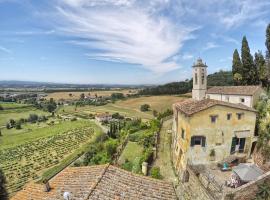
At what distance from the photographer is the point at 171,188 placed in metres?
12.3

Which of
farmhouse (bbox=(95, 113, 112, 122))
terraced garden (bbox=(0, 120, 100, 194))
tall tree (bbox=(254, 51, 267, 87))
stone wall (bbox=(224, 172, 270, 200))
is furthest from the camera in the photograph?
farmhouse (bbox=(95, 113, 112, 122))

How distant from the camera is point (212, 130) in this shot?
70.7ft

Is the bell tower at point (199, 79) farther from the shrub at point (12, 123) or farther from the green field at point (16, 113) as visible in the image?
the green field at point (16, 113)

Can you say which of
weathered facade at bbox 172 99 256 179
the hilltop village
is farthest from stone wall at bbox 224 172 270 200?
weathered facade at bbox 172 99 256 179

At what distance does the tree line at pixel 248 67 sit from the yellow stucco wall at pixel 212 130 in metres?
19.3

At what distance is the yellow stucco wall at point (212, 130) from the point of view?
835 inches

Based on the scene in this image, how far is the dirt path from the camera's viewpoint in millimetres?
23252

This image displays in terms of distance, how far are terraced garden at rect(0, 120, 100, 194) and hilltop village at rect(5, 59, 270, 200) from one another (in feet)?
124

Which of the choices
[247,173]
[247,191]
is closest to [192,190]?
[247,173]

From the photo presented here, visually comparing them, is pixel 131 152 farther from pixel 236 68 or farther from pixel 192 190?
pixel 236 68

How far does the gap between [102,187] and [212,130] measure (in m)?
13.9

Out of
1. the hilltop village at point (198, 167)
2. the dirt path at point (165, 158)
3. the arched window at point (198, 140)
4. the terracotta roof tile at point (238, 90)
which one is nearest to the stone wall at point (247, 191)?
the hilltop village at point (198, 167)

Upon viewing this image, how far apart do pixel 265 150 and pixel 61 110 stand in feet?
503

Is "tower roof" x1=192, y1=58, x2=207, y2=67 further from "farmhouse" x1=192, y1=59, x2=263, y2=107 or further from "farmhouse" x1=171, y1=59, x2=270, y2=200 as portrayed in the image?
"farmhouse" x1=171, y1=59, x2=270, y2=200
